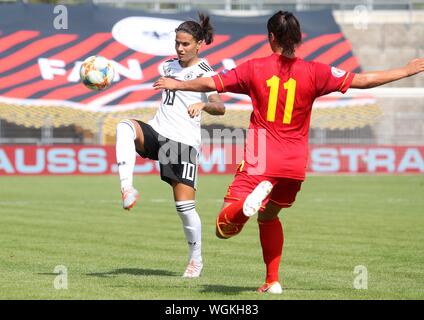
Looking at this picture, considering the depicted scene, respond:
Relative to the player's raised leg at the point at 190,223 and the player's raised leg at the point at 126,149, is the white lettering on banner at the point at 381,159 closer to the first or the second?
the player's raised leg at the point at 190,223


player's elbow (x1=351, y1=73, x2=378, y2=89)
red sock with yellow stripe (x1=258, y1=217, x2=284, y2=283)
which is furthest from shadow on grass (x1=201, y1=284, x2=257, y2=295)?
player's elbow (x1=351, y1=73, x2=378, y2=89)

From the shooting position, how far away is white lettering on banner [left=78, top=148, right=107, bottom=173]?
28453mm

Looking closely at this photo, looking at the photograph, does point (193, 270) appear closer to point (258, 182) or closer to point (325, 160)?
point (258, 182)

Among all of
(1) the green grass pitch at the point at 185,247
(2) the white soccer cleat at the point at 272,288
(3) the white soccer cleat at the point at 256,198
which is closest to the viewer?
(3) the white soccer cleat at the point at 256,198

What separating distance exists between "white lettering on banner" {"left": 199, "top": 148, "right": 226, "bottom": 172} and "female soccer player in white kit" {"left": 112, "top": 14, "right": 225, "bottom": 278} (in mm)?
19093

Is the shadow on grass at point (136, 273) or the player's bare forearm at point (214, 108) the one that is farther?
the shadow on grass at point (136, 273)

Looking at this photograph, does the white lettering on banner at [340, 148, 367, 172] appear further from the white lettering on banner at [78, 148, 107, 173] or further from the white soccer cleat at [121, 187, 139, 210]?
the white soccer cleat at [121, 187, 139, 210]

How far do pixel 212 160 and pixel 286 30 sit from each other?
2144 centimetres

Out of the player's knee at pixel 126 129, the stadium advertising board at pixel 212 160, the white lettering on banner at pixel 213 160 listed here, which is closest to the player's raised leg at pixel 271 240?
the player's knee at pixel 126 129

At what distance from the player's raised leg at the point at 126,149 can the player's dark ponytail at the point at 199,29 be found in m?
1.01

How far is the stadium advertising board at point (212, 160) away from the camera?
27969mm

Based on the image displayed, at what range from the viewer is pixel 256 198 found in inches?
294

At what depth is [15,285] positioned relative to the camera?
27.2 feet

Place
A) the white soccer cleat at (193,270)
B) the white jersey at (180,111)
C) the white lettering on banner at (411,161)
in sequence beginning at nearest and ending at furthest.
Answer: the white soccer cleat at (193,270)
the white jersey at (180,111)
the white lettering on banner at (411,161)
